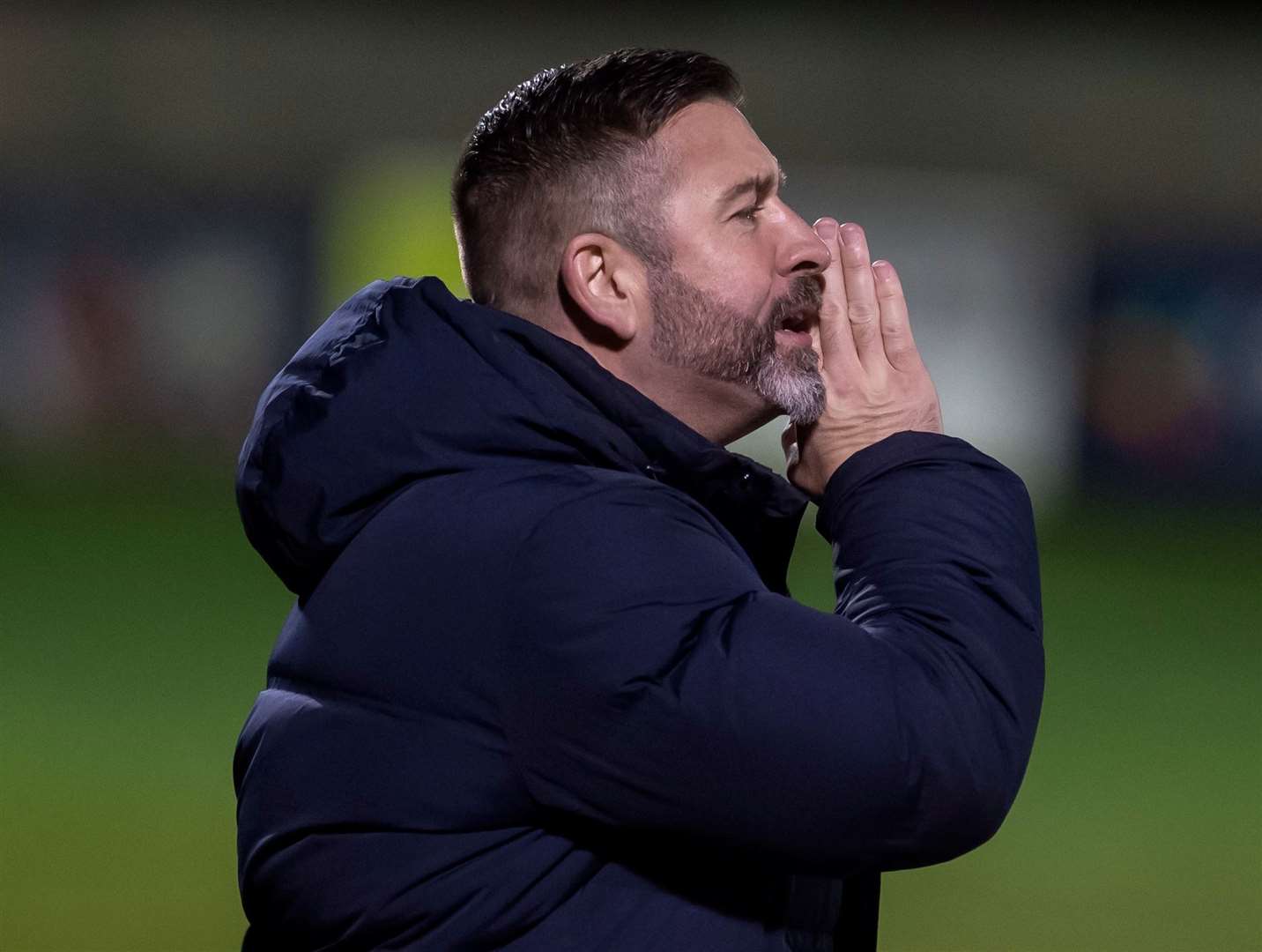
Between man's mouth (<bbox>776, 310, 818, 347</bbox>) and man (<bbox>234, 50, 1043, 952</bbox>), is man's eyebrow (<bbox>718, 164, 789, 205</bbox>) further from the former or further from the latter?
man's mouth (<bbox>776, 310, 818, 347</bbox>)

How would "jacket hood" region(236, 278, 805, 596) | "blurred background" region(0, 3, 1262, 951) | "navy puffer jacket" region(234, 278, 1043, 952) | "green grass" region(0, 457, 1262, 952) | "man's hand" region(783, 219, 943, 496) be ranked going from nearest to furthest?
"navy puffer jacket" region(234, 278, 1043, 952), "jacket hood" region(236, 278, 805, 596), "man's hand" region(783, 219, 943, 496), "green grass" region(0, 457, 1262, 952), "blurred background" region(0, 3, 1262, 951)

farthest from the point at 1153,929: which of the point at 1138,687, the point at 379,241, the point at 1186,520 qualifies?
the point at 379,241

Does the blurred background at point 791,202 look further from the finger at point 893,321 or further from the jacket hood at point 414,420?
the jacket hood at point 414,420

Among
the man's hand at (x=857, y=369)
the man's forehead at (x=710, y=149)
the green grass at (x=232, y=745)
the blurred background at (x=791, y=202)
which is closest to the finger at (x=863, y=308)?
the man's hand at (x=857, y=369)

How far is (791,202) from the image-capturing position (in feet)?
40.8

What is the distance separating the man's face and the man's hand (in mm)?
25

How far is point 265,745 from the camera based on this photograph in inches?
53.5

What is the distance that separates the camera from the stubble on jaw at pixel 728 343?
152 cm

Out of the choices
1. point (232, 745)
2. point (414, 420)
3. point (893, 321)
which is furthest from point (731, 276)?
point (232, 745)

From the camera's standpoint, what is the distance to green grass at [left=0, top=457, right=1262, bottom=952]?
3941 millimetres

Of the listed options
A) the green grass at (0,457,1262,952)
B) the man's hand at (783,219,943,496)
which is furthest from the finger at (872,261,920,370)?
the green grass at (0,457,1262,952)

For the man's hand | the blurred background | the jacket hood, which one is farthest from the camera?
the blurred background

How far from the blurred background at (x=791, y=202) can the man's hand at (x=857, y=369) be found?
504cm

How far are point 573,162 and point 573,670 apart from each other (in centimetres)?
61
